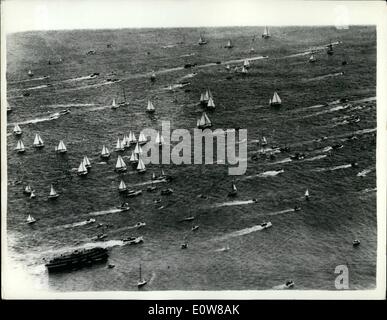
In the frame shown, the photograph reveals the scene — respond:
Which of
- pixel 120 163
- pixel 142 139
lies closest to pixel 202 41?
pixel 142 139

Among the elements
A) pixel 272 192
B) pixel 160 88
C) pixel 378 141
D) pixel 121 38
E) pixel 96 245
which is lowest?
pixel 96 245

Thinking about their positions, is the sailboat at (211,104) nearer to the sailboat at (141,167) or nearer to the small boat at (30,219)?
the sailboat at (141,167)

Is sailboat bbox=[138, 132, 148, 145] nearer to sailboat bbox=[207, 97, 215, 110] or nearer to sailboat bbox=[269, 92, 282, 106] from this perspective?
sailboat bbox=[207, 97, 215, 110]

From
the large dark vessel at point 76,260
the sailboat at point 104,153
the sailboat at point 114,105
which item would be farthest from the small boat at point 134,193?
the sailboat at point 114,105

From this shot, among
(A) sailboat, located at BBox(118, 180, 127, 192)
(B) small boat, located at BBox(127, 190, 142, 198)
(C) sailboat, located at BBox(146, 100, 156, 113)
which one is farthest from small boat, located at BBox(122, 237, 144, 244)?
(C) sailboat, located at BBox(146, 100, 156, 113)

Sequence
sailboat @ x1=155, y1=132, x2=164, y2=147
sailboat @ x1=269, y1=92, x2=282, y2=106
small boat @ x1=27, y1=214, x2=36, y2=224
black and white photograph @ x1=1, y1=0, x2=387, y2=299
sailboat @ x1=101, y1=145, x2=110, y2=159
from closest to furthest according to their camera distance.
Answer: black and white photograph @ x1=1, y1=0, x2=387, y2=299 → small boat @ x1=27, y1=214, x2=36, y2=224 → sailboat @ x1=155, y1=132, x2=164, y2=147 → sailboat @ x1=101, y1=145, x2=110, y2=159 → sailboat @ x1=269, y1=92, x2=282, y2=106

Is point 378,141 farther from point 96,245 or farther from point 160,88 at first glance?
point 96,245

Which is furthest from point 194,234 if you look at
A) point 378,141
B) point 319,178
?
point 378,141
